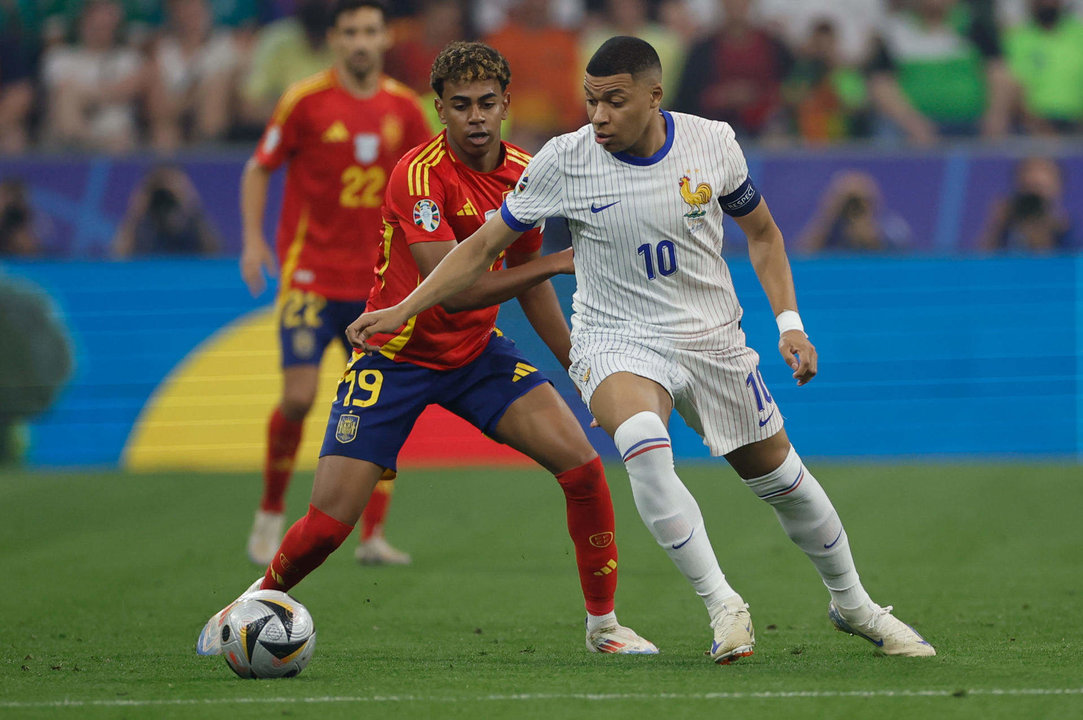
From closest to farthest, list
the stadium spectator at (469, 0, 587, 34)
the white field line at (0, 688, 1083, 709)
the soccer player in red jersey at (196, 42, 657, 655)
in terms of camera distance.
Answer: the white field line at (0, 688, 1083, 709)
the soccer player in red jersey at (196, 42, 657, 655)
the stadium spectator at (469, 0, 587, 34)

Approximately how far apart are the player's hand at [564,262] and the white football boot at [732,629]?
1.27 meters

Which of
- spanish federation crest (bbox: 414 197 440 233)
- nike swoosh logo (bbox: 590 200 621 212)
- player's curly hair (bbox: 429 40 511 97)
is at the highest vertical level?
player's curly hair (bbox: 429 40 511 97)

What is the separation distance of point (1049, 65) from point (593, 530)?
446 inches

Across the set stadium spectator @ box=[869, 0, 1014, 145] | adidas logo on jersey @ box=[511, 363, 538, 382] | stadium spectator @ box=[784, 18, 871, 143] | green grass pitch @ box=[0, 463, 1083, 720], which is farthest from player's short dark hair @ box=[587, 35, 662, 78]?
stadium spectator @ box=[869, 0, 1014, 145]

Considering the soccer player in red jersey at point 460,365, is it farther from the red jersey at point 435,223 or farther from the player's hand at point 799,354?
the player's hand at point 799,354

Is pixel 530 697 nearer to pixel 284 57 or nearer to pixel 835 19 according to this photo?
pixel 284 57

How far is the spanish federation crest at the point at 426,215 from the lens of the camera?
17.9ft

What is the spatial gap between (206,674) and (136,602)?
6.94 feet

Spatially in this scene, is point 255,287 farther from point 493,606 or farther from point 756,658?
point 756,658

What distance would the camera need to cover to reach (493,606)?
6.96 meters

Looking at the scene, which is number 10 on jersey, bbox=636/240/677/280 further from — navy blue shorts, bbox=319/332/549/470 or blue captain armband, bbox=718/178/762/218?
navy blue shorts, bbox=319/332/549/470

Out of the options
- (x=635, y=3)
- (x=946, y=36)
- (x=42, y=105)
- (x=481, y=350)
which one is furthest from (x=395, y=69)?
(x=481, y=350)

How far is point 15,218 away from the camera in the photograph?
14.2 meters

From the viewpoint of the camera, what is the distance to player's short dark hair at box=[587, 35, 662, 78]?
195 inches
